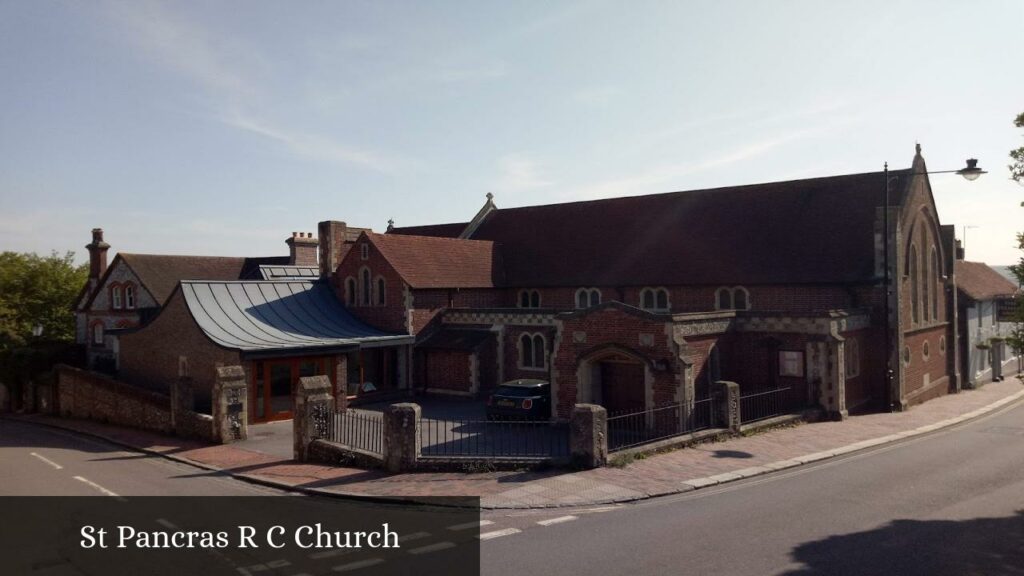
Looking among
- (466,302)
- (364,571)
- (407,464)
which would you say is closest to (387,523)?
(364,571)

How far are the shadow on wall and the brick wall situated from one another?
20.3 meters

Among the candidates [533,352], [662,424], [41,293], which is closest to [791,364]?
[662,424]

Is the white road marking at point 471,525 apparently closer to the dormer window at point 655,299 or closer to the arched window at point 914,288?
the dormer window at point 655,299

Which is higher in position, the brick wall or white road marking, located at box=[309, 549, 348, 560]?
the brick wall

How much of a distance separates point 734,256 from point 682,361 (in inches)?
410

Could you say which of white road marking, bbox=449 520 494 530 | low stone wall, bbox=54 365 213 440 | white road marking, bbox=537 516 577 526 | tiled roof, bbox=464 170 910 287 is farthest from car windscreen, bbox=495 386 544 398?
white road marking, bbox=449 520 494 530

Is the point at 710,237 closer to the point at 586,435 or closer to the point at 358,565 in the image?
the point at 586,435

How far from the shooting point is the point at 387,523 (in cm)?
1260

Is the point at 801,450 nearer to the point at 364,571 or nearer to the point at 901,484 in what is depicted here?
the point at 901,484

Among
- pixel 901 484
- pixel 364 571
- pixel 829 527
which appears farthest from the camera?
pixel 901 484

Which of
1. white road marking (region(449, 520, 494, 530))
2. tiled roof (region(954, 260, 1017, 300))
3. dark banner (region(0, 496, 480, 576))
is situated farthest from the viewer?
tiled roof (region(954, 260, 1017, 300))

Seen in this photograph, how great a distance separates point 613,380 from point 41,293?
1699 inches

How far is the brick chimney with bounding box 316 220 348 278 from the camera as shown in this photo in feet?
115

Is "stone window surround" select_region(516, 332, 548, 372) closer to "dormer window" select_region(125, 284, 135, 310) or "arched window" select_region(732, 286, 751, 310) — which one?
"arched window" select_region(732, 286, 751, 310)
